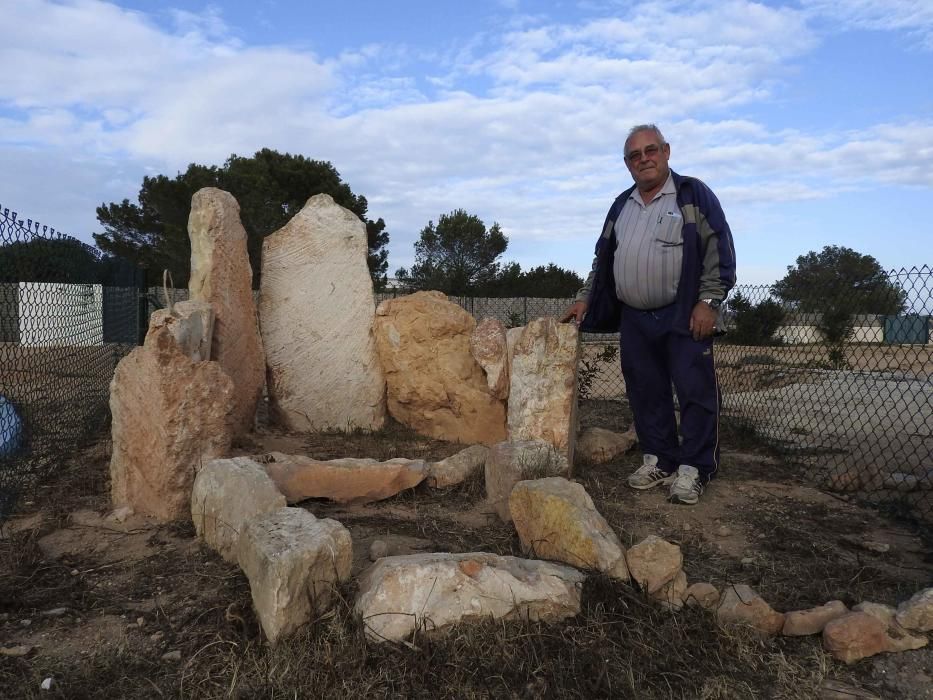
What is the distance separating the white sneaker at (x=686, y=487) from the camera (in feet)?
12.9

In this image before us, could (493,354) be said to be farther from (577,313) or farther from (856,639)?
(856,639)

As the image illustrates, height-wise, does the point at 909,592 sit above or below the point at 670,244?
below

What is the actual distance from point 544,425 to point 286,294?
232cm

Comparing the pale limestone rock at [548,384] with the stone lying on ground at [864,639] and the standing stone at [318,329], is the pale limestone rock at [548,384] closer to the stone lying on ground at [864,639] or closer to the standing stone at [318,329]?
the standing stone at [318,329]

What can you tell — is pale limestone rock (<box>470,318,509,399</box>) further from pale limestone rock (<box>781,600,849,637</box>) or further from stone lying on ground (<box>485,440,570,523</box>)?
pale limestone rock (<box>781,600,849,637</box>)

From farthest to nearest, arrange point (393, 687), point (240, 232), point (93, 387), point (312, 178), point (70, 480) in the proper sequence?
point (312, 178), point (93, 387), point (240, 232), point (70, 480), point (393, 687)

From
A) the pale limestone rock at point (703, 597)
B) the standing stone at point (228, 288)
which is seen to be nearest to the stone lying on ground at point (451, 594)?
the pale limestone rock at point (703, 597)

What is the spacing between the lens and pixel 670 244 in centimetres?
402

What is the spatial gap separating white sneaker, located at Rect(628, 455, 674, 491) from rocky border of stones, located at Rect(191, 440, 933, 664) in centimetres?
119

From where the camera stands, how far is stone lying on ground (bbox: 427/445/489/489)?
13.5 feet

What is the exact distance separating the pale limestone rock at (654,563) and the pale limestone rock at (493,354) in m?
2.40

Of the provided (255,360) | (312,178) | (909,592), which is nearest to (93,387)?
(255,360)

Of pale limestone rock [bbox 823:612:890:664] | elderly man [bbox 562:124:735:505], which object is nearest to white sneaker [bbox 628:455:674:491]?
elderly man [bbox 562:124:735:505]

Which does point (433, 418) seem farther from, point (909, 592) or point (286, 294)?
point (909, 592)
